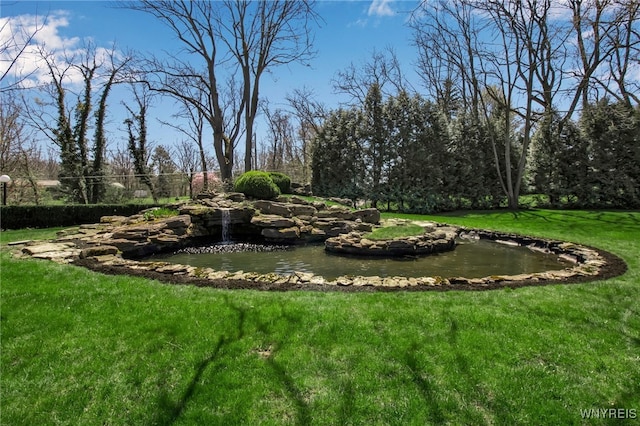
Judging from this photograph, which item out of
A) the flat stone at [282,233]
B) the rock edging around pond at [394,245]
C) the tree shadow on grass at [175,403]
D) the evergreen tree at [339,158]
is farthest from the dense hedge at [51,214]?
the tree shadow on grass at [175,403]

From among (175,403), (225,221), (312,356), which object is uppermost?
(225,221)

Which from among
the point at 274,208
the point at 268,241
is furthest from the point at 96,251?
the point at 274,208

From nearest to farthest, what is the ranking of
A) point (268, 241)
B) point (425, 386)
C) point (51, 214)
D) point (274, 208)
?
point (425, 386) → point (268, 241) → point (274, 208) → point (51, 214)

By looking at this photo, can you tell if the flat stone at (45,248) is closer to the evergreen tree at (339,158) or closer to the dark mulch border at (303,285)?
the dark mulch border at (303,285)

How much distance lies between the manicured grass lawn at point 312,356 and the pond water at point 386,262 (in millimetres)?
1960

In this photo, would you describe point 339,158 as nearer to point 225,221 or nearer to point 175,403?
point 225,221

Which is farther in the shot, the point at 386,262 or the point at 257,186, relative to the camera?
the point at 257,186

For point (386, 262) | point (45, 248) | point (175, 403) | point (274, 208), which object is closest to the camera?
point (175, 403)

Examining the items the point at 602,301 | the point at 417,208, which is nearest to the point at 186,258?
the point at 602,301

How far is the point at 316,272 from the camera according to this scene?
6.33 metres

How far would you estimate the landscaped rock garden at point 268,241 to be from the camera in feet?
16.2

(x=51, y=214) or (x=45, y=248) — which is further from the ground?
(x=51, y=214)

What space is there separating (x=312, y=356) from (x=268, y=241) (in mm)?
7127

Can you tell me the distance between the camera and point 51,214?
11.0 m
